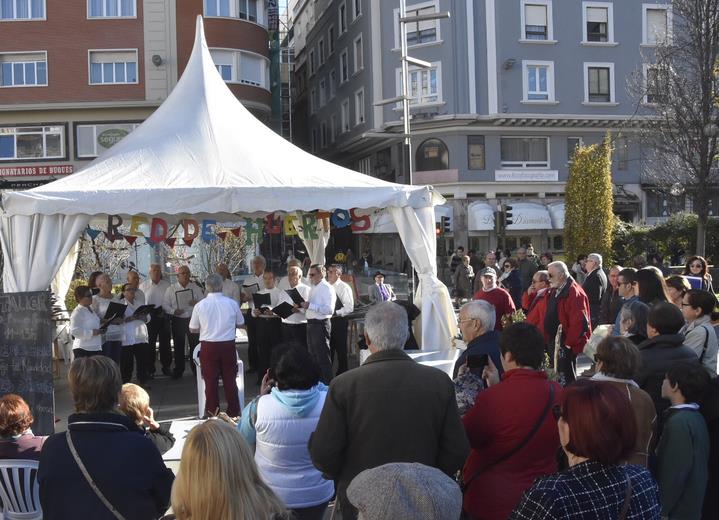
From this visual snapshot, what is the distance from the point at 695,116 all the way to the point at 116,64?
21.5 meters

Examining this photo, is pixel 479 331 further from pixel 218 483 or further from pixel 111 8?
pixel 111 8

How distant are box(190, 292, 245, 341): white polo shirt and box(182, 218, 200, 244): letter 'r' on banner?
365 centimetres

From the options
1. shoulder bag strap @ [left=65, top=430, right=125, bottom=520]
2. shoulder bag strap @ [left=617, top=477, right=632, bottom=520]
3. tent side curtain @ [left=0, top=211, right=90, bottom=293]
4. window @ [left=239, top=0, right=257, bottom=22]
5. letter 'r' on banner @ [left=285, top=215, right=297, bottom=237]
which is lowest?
shoulder bag strap @ [left=65, top=430, right=125, bottom=520]

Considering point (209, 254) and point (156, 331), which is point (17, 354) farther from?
point (209, 254)

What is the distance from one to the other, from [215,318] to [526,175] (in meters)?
29.9

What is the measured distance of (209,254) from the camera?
22859mm

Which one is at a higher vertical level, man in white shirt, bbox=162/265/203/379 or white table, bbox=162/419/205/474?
man in white shirt, bbox=162/265/203/379

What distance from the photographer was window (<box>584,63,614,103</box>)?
36.3 metres

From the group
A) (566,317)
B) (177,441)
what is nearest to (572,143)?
(566,317)

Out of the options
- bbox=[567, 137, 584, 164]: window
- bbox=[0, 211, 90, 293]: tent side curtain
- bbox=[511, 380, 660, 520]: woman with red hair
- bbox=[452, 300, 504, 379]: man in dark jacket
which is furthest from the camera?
bbox=[567, 137, 584, 164]: window

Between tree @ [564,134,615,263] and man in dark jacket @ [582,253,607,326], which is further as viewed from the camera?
tree @ [564,134,615,263]

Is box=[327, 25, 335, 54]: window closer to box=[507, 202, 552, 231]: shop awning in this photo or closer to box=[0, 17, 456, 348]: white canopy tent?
box=[507, 202, 552, 231]: shop awning

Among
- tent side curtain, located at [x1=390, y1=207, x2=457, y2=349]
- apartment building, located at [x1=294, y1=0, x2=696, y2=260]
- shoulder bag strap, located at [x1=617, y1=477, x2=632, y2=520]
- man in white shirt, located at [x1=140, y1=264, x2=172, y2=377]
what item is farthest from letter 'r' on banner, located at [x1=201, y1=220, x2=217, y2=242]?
apartment building, located at [x1=294, y1=0, x2=696, y2=260]

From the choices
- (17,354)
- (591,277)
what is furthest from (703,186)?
(17,354)
